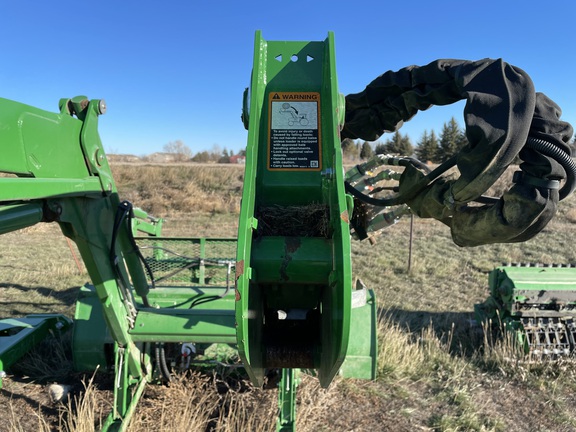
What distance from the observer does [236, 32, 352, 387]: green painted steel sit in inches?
75.4

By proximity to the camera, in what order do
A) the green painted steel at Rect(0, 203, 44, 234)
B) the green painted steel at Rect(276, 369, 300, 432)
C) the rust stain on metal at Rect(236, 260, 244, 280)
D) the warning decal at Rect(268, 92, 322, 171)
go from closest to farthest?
the rust stain on metal at Rect(236, 260, 244, 280) → the green painted steel at Rect(0, 203, 44, 234) → the warning decal at Rect(268, 92, 322, 171) → the green painted steel at Rect(276, 369, 300, 432)

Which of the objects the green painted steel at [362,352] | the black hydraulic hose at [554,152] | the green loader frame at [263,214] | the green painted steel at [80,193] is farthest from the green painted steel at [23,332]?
the black hydraulic hose at [554,152]

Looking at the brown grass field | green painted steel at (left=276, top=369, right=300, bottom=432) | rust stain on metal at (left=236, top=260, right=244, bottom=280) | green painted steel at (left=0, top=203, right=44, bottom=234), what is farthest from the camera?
the brown grass field

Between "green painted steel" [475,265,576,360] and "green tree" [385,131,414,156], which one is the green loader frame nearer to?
"green painted steel" [475,265,576,360]

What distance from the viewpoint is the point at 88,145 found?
2.70m

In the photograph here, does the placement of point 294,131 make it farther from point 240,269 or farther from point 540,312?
point 540,312

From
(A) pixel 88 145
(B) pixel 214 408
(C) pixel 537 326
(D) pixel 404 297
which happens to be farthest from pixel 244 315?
(D) pixel 404 297

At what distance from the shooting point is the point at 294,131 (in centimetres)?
239

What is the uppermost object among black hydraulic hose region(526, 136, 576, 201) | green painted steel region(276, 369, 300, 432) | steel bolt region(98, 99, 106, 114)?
steel bolt region(98, 99, 106, 114)

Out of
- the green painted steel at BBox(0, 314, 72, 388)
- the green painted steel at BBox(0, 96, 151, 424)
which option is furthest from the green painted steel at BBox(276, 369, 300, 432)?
the green painted steel at BBox(0, 314, 72, 388)

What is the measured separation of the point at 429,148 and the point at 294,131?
47275mm

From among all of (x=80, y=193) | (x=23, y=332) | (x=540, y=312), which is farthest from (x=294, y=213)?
(x=540, y=312)

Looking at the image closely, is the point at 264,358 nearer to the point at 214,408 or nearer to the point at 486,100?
the point at 486,100

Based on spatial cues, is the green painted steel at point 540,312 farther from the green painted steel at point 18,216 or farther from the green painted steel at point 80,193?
the green painted steel at point 18,216
